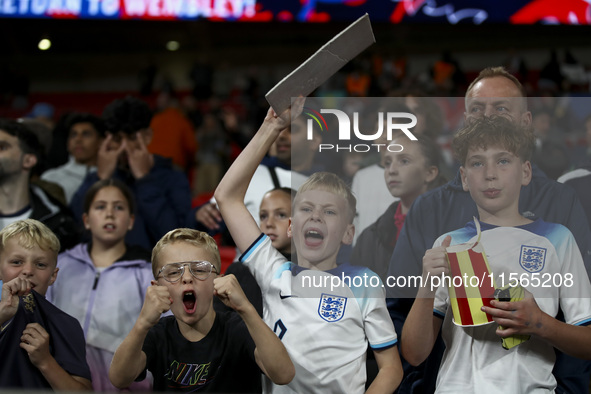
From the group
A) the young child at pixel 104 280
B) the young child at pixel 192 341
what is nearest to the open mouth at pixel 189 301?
the young child at pixel 192 341

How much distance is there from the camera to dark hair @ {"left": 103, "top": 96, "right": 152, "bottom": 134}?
4055 mm

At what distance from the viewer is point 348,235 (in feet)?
8.64

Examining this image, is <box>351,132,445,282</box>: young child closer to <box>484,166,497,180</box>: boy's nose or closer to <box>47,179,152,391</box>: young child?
<box>484,166,497,180</box>: boy's nose

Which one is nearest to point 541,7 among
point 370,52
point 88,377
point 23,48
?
point 370,52

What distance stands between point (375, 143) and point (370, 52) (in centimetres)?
873

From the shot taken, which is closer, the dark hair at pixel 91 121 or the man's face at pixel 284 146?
the man's face at pixel 284 146

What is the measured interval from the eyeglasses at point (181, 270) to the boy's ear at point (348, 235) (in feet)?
1.66

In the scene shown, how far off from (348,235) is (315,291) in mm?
235

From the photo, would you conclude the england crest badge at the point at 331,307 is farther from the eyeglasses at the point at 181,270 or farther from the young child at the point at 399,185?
the eyeglasses at the point at 181,270

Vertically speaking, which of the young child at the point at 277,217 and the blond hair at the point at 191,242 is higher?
the young child at the point at 277,217

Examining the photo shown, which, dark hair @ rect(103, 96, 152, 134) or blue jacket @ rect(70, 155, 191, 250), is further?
dark hair @ rect(103, 96, 152, 134)

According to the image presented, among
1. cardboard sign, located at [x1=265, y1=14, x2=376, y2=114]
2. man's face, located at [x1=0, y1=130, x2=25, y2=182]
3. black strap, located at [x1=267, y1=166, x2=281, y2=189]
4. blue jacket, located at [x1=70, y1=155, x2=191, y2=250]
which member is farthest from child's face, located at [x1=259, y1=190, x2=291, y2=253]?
man's face, located at [x1=0, y1=130, x2=25, y2=182]

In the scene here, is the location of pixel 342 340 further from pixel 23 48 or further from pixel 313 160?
pixel 23 48

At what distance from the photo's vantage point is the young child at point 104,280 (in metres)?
3.14
